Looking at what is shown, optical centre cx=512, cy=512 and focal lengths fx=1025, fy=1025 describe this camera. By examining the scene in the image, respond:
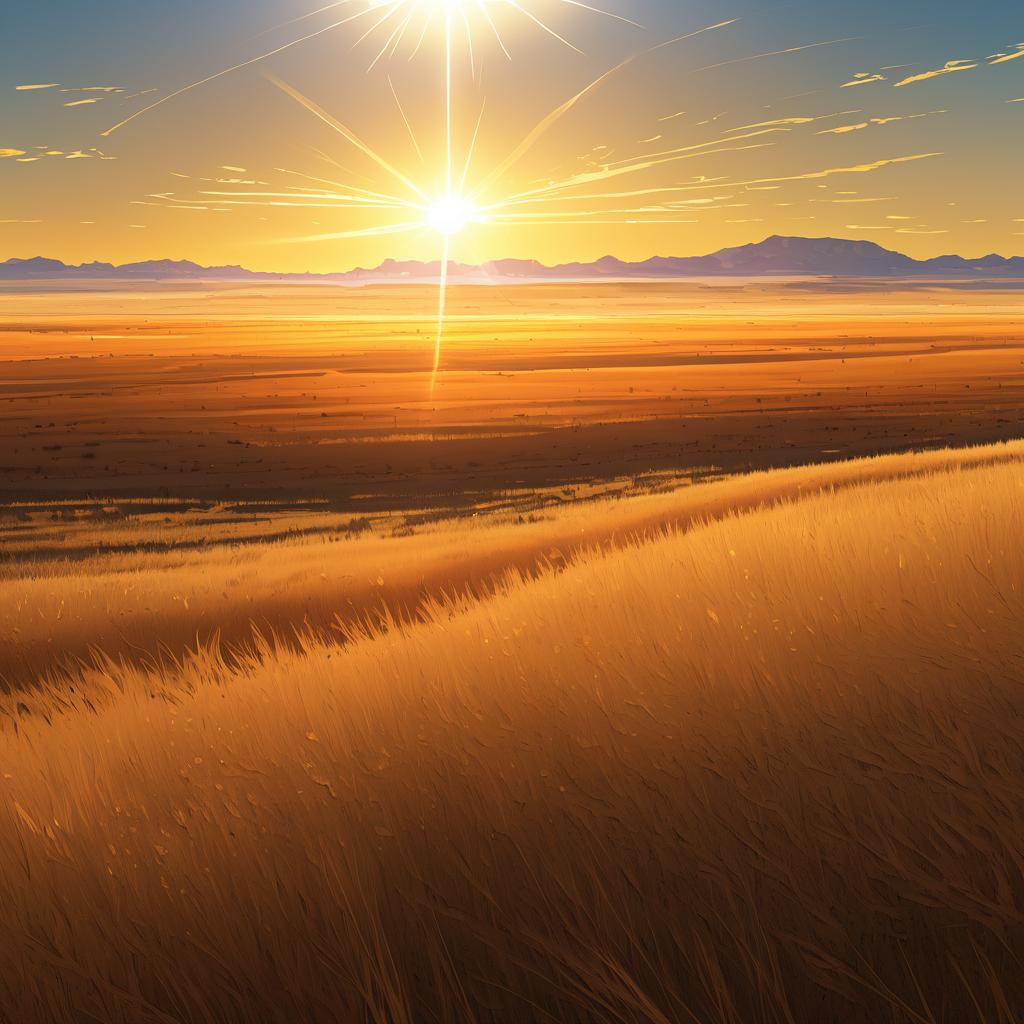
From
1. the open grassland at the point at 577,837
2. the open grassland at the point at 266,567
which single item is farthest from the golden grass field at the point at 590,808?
the open grassland at the point at 266,567

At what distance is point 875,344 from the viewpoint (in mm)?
136000

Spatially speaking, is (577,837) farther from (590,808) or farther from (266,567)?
(266,567)

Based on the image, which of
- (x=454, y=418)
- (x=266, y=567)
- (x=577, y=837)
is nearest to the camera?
(x=577, y=837)

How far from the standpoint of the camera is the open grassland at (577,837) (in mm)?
1975

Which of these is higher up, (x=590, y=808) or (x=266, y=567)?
(x=590, y=808)

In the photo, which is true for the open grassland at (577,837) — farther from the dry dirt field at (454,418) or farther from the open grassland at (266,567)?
the dry dirt field at (454,418)

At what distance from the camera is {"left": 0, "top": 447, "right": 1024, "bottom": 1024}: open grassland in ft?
6.48

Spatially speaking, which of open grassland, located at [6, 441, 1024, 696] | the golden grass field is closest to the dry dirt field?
open grassland, located at [6, 441, 1024, 696]

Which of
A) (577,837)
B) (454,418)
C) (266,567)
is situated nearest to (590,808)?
(577,837)

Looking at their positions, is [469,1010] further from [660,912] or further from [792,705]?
[792,705]

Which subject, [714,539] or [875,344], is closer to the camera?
[714,539]

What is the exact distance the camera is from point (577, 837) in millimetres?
2389

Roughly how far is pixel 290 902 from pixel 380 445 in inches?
1676

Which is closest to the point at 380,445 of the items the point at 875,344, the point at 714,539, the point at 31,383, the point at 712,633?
the point at 714,539
